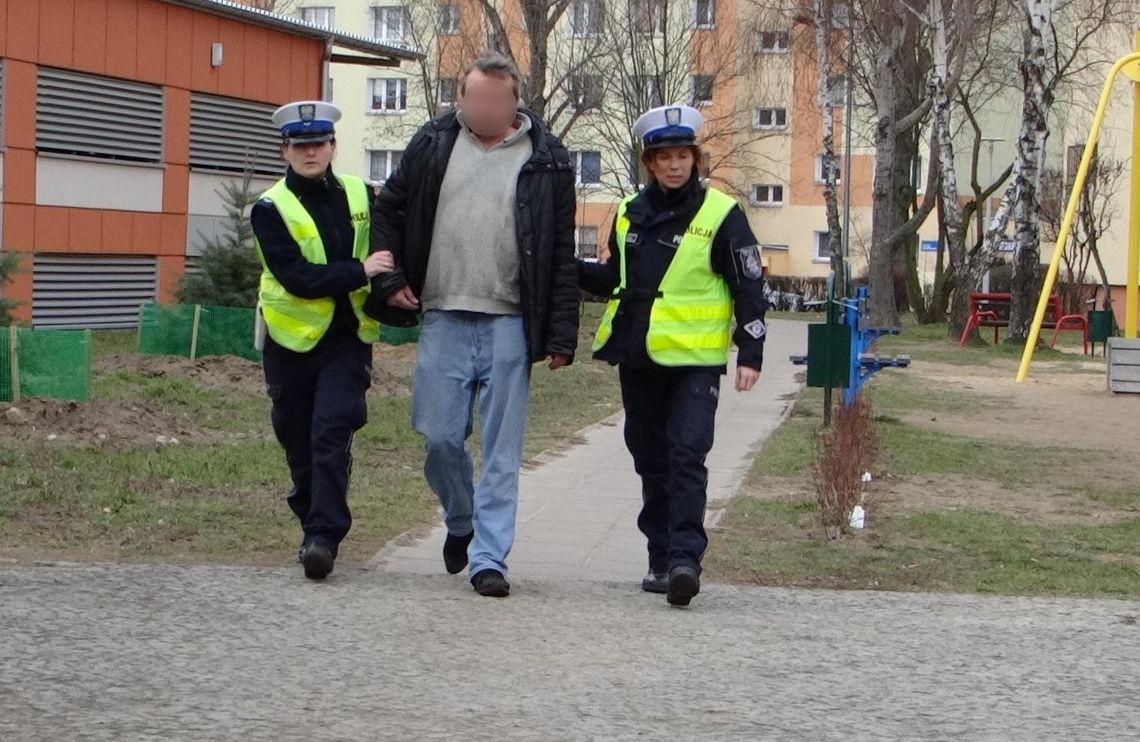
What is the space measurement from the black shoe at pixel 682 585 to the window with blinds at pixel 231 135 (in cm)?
2102

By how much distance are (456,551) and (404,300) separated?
3.33 feet

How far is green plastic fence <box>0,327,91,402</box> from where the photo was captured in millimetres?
13234

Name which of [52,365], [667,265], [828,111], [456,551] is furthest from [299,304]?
[828,111]

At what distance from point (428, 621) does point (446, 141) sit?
6.02 feet

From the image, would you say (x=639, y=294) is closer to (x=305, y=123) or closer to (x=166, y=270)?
(x=305, y=123)

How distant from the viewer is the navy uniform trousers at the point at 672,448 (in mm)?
6938

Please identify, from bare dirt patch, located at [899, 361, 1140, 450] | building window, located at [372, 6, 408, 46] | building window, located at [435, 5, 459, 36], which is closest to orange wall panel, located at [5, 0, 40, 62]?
bare dirt patch, located at [899, 361, 1140, 450]

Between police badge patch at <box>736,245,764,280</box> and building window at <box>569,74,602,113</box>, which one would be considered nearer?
police badge patch at <box>736,245,764,280</box>

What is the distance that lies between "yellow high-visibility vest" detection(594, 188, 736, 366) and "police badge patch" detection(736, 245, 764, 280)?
118 millimetres

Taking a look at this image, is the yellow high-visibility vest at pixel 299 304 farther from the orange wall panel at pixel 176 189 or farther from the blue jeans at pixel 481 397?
the orange wall panel at pixel 176 189

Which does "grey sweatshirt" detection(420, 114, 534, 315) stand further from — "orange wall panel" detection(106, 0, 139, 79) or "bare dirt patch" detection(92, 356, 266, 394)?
"orange wall panel" detection(106, 0, 139, 79)

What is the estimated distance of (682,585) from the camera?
6738mm

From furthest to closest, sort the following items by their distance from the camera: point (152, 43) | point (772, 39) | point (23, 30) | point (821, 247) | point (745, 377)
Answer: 1. point (821, 247)
2. point (772, 39)
3. point (152, 43)
4. point (23, 30)
5. point (745, 377)

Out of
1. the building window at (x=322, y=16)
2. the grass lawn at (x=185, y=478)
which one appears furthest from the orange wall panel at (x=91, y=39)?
the building window at (x=322, y=16)
